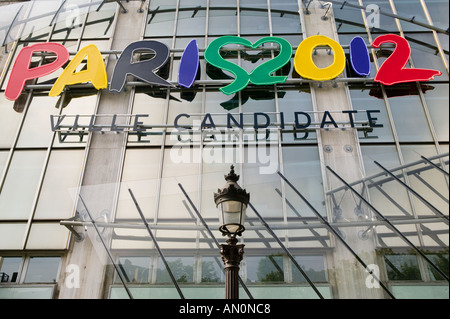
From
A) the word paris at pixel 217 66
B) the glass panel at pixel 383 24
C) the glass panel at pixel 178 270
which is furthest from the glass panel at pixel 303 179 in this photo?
the glass panel at pixel 383 24

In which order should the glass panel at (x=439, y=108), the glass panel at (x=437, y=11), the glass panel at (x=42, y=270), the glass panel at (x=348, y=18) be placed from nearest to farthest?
the glass panel at (x=42, y=270) < the glass panel at (x=439, y=108) < the glass panel at (x=437, y=11) < the glass panel at (x=348, y=18)

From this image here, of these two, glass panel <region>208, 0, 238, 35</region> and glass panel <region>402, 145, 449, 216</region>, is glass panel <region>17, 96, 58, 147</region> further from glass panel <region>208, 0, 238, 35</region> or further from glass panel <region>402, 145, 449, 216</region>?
glass panel <region>402, 145, 449, 216</region>

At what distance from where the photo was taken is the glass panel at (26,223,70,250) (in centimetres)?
997

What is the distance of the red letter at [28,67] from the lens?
12453mm

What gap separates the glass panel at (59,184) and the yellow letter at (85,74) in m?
2.34

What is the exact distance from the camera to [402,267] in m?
8.98

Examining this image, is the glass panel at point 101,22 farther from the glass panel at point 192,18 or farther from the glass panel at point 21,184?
the glass panel at point 21,184

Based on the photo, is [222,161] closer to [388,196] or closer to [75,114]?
[388,196]

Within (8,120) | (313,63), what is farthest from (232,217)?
(8,120)

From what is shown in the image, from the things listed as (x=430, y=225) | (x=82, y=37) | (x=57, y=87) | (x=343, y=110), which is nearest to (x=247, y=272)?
(x=430, y=225)

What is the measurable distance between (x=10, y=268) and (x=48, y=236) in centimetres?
118

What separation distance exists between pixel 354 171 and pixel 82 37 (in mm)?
10937

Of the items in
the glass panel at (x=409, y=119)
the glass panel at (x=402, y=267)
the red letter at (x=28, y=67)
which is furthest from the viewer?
→ the red letter at (x=28, y=67)

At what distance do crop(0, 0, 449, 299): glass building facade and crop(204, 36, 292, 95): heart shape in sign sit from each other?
16.3 inches
